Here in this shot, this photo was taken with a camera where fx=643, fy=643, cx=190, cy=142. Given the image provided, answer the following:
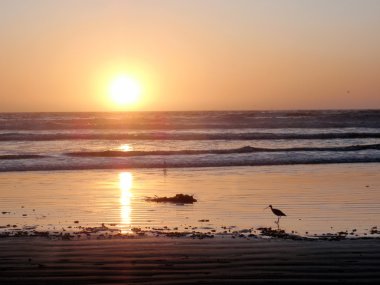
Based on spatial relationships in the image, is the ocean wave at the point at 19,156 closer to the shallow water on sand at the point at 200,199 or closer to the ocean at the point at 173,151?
the ocean at the point at 173,151

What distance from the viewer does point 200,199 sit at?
13188 millimetres

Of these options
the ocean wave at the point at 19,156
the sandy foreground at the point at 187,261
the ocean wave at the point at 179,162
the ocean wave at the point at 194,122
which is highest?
the ocean wave at the point at 194,122

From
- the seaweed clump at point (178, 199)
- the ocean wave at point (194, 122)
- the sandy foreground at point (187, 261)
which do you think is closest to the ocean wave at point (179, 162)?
the seaweed clump at point (178, 199)

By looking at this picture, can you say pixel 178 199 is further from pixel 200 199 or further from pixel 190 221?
pixel 190 221

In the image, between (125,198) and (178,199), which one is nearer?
(178,199)

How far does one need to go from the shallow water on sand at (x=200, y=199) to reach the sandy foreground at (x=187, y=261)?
1.27 m

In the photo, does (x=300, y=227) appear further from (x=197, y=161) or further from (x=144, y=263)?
(x=197, y=161)

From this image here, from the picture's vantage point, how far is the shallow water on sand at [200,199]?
408 inches

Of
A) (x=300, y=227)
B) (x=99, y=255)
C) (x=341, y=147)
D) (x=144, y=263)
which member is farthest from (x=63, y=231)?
(x=341, y=147)

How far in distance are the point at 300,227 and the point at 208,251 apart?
8.20 ft

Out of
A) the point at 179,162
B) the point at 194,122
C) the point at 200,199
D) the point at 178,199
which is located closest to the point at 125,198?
the point at 178,199

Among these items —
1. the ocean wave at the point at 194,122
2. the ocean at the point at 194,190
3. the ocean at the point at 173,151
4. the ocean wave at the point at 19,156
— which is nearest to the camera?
the ocean at the point at 194,190

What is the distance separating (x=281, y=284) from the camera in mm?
6418

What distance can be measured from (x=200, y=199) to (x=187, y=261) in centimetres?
584
